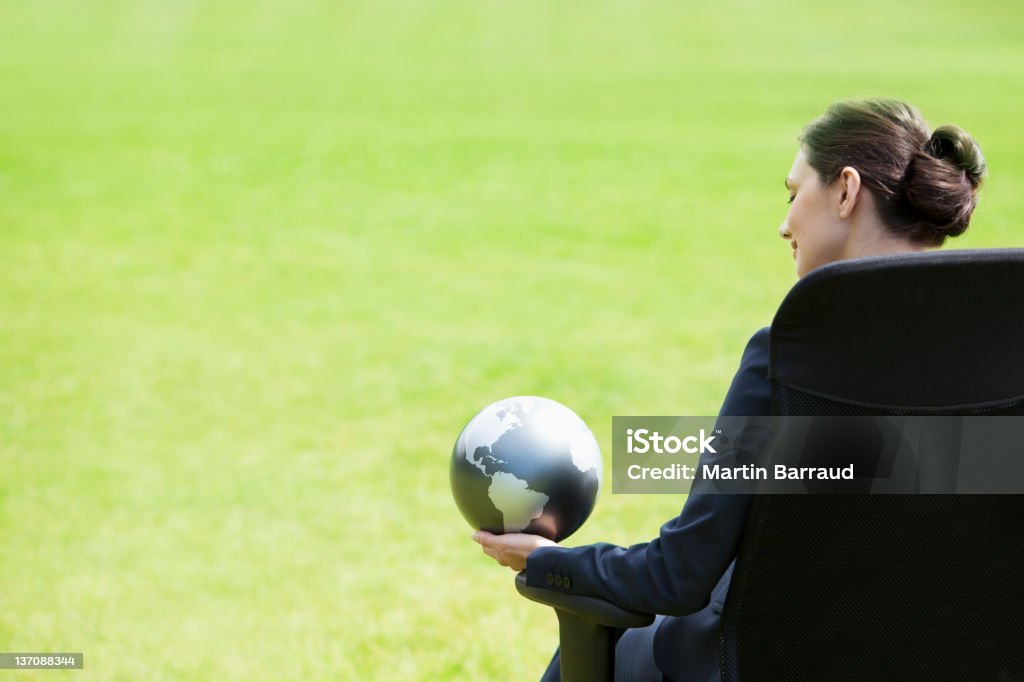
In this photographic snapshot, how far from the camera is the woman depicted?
2.04 metres

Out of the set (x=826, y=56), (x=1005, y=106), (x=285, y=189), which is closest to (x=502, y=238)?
(x=285, y=189)

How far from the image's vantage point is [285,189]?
54.2 feet

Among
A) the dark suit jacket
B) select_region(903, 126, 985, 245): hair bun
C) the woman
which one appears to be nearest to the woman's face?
the woman

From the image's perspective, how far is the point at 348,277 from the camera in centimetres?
1255

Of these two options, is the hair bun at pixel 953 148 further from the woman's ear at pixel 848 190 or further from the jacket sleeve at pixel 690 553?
the jacket sleeve at pixel 690 553

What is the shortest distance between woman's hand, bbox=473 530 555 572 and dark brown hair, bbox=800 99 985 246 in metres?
0.87

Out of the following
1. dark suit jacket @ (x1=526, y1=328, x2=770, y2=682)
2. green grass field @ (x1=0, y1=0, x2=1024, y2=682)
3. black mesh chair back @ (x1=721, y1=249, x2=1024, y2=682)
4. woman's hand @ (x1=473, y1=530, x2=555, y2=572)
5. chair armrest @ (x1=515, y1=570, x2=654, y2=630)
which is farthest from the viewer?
green grass field @ (x1=0, y1=0, x2=1024, y2=682)

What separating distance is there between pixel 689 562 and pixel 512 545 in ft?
1.54

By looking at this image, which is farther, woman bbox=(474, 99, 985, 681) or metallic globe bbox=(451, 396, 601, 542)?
metallic globe bbox=(451, 396, 601, 542)

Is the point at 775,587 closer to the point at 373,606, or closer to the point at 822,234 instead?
the point at 822,234

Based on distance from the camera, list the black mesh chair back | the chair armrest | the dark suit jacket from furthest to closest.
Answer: the chair armrest, the dark suit jacket, the black mesh chair back

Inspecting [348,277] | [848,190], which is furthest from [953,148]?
[348,277]

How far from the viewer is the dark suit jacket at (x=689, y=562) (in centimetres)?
198

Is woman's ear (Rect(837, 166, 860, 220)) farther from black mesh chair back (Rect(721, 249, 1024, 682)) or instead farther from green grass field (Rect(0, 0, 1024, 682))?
green grass field (Rect(0, 0, 1024, 682))
